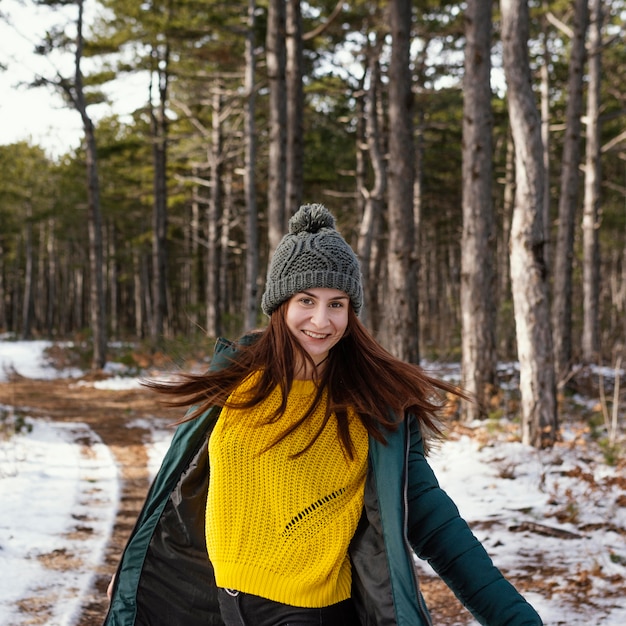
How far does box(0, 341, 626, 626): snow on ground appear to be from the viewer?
4.73 m

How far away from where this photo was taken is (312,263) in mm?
2227

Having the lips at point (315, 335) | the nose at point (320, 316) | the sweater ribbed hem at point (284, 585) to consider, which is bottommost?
the sweater ribbed hem at point (284, 585)

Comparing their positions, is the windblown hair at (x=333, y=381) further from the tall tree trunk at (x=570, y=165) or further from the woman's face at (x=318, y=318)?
the tall tree trunk at (x=570, y=165)

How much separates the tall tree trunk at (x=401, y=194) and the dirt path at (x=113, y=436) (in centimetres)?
412

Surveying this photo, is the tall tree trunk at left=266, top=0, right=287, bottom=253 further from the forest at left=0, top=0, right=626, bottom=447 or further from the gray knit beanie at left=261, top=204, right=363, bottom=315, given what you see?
the gray knit beanie at left=261, top=204, right=363, bottom=315

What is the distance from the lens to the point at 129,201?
34281 mm

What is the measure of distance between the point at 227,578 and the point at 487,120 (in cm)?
911

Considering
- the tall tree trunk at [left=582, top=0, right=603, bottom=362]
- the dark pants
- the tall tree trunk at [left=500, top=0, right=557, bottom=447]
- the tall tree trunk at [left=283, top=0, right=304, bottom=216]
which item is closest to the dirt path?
the dark pants

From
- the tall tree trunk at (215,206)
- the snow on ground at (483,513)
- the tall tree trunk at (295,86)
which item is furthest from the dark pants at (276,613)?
the tall tree trunk at (215,206)

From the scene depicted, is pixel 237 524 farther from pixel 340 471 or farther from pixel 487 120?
pixel 487 120

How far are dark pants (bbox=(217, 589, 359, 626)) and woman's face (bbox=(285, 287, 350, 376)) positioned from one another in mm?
755

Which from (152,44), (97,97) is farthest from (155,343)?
(152,44)

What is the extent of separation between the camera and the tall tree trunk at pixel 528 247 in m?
8.16

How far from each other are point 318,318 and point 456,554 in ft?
2.63
